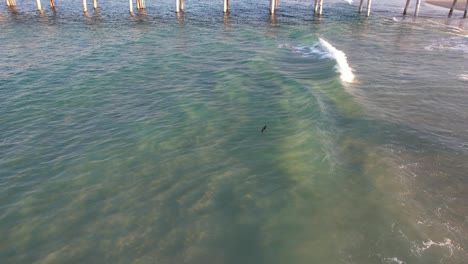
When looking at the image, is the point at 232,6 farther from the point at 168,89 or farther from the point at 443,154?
the point at 443,154

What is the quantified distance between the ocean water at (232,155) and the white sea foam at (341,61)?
20cm

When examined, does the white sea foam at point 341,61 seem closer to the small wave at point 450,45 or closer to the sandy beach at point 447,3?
the small wave at point 450,45

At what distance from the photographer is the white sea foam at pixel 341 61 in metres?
21.2

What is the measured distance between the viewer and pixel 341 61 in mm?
24438

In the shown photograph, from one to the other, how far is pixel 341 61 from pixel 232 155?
1512 cm

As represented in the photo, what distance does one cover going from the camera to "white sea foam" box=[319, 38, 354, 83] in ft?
69.5

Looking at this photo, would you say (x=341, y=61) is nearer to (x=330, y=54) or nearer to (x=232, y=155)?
(x=330, y=54)

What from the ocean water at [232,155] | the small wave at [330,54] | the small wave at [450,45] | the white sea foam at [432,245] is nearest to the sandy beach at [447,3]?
the small wave at [450,45]

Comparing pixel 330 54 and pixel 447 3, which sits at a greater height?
pixel 447 3

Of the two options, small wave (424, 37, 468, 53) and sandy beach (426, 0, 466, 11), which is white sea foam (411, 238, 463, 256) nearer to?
small wave (424, 37, 468, 53)

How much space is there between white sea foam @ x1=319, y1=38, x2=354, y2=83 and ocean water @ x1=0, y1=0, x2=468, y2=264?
20 cm

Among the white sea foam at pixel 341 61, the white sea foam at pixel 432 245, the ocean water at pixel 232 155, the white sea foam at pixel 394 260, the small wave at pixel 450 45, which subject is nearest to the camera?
the white sea foam at pixel 394 260

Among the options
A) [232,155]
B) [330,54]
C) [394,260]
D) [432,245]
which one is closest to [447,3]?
[330,54]

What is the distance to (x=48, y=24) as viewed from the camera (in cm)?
3653
